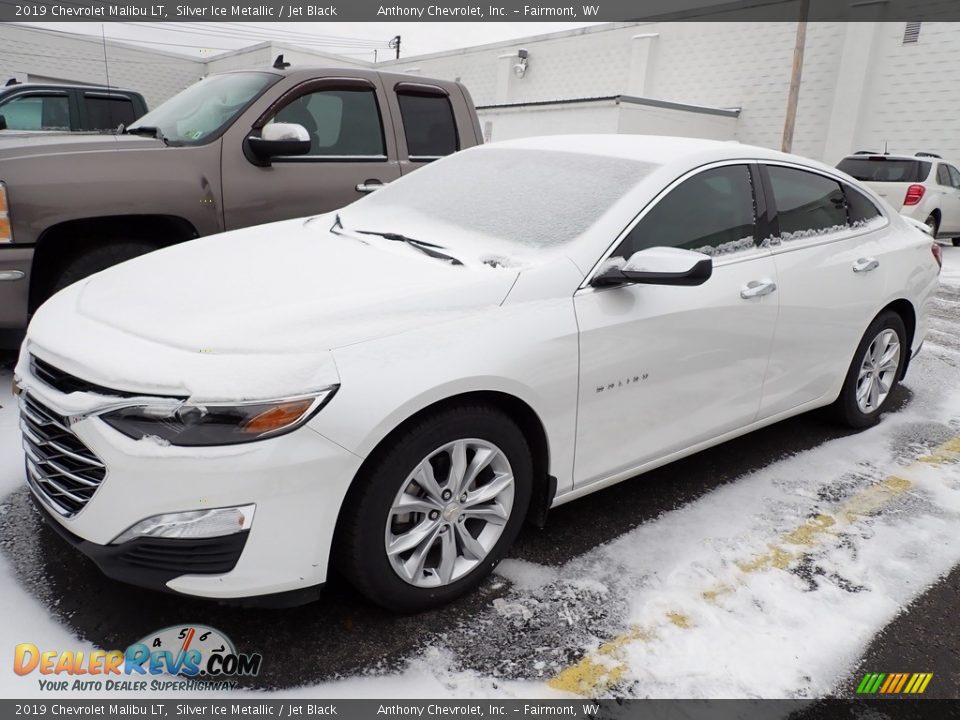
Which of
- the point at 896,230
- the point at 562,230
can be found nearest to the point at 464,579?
the point at 562,230

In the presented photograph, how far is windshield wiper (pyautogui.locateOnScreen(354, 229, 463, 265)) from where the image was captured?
8.96ft

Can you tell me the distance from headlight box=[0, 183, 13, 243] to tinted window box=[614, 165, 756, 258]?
122 inches

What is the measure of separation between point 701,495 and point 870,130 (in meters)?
18.4

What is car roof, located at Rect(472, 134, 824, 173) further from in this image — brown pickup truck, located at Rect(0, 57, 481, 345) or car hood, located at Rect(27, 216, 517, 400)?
brown pickup truck, located at Rect(0, 57, 481, 345)

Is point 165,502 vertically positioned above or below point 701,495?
above

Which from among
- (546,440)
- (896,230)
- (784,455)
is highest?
(896,230)

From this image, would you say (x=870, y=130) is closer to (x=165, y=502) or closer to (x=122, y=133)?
(x=122, y=133)

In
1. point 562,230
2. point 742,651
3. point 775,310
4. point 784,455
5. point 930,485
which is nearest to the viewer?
point 742,651

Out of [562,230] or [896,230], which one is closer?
[562,230]

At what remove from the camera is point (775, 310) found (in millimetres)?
3291

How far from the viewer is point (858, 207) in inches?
158

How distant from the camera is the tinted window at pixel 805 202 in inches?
138

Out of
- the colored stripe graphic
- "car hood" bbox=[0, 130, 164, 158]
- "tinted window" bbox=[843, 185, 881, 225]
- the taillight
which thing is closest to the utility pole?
the taillight

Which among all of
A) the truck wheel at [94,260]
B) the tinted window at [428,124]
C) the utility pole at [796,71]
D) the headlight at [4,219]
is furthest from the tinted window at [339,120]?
the utility pole at [796,71]
